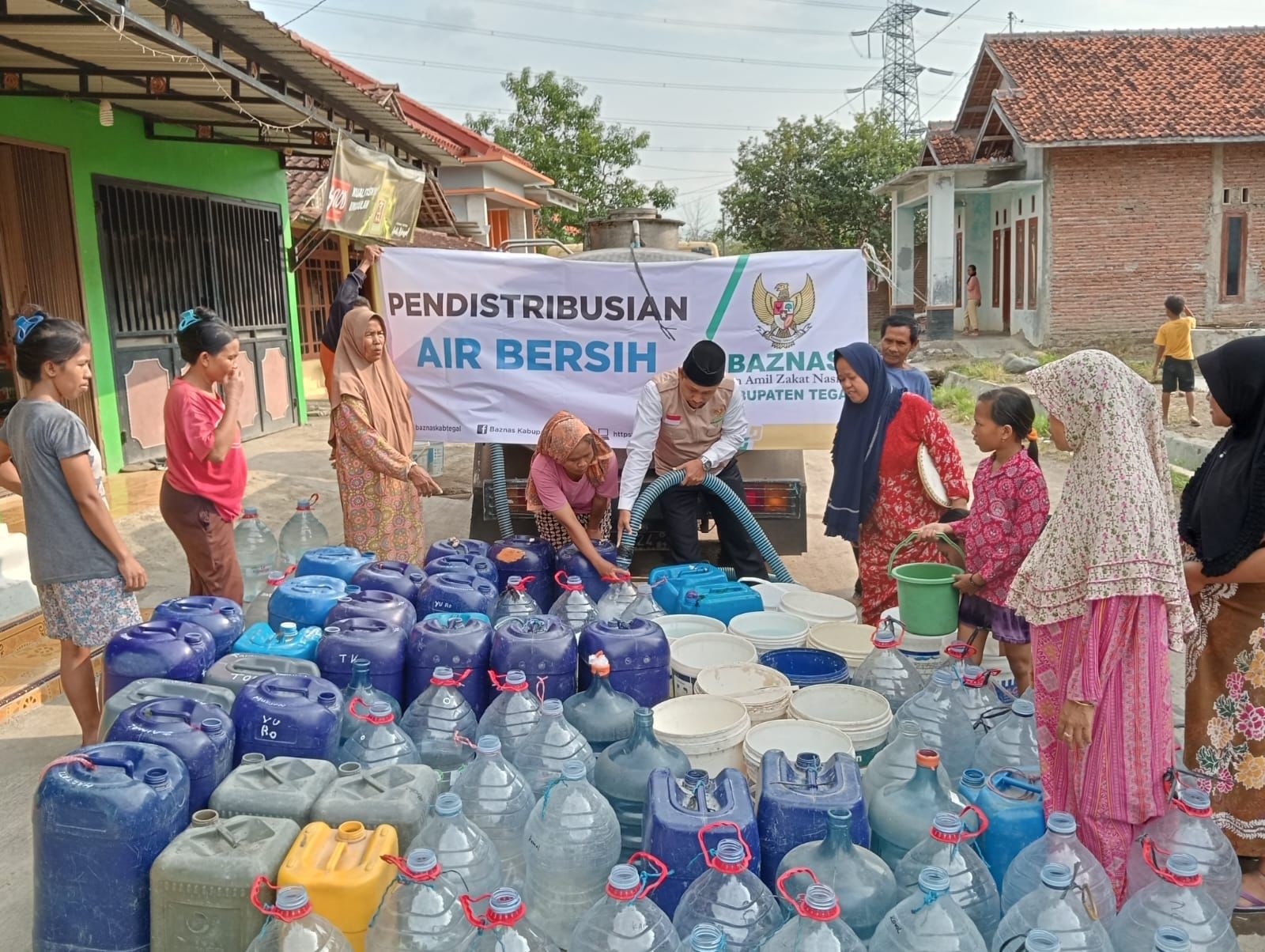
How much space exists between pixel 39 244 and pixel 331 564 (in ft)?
18.3

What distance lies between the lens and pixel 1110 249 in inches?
783

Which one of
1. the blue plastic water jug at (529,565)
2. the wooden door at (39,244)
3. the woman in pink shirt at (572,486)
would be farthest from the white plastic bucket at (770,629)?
the wooden door at (39,244)

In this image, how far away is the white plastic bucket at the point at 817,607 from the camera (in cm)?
411

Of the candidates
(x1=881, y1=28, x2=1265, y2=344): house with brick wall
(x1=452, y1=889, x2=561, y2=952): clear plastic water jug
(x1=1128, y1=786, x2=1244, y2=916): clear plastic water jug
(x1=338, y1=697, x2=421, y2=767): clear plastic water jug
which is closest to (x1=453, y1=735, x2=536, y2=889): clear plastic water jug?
(x1=338, y1=697, x2=421, y2=767): clear plastic water jug

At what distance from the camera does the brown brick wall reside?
19.6 metres

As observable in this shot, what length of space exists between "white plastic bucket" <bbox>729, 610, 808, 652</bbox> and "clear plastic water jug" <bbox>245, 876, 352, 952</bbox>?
2.06 meters

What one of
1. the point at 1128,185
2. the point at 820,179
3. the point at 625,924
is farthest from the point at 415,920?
the point at 820,179

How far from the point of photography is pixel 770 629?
13.2 ft

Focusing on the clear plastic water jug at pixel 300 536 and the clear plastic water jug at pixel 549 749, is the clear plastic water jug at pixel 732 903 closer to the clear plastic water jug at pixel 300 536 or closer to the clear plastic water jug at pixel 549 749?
the clear plastic water jug at pixel 549 749

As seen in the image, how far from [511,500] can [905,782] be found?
12.0 feet

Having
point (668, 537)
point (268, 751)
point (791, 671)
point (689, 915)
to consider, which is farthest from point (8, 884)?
point (668, 537)

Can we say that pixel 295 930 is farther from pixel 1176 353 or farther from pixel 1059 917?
pixel 1176 353

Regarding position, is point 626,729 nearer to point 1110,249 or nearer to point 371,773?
point 371,773

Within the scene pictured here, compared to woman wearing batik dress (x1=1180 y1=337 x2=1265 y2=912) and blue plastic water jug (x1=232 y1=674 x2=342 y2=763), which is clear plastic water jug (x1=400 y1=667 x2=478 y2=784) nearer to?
blue plastic water jug (x1=232 y1=674 x2=342 y2=763)
